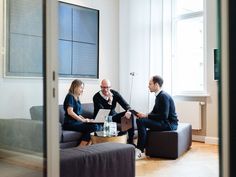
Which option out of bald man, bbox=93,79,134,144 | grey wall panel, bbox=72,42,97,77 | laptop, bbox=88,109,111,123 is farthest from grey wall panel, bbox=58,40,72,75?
laptop, bbox=88,109,111,123

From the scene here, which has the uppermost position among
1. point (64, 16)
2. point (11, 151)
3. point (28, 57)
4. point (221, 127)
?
point (64, 16)

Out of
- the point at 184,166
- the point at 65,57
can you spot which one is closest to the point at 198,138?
the point at 184,166

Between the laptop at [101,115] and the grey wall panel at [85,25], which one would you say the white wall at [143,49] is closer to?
the grey wall panel at [85,25]

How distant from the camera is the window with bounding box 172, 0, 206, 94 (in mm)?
5633

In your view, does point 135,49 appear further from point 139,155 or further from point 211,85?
point 139,155

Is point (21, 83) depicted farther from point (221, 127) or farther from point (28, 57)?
point (221, 127)

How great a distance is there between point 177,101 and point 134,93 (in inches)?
32.8

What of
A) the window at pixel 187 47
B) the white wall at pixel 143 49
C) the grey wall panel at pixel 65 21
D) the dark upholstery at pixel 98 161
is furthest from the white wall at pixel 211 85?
the dark upholstery at pixel 98 161

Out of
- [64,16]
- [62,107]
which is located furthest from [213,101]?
[64,16]

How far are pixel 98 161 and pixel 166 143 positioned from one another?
1.97 meters

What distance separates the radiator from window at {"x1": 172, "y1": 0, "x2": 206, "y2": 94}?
0.25 meters

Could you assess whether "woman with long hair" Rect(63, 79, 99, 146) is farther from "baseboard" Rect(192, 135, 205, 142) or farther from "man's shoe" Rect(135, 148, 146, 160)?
"baseboard" Rect(192, 135, 205, 142)

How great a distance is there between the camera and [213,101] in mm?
5289
